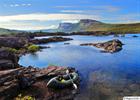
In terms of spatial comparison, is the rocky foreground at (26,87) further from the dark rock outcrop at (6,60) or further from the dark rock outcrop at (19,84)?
the dark rock outcrop at (6,60)

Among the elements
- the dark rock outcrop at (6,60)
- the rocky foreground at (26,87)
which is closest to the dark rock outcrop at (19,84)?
the rocky foreground at (26,87)

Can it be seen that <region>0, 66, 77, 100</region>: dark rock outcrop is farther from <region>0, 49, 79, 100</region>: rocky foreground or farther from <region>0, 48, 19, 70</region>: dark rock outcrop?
<region>0, 48, 19, 70</region>: dark rock outcrop

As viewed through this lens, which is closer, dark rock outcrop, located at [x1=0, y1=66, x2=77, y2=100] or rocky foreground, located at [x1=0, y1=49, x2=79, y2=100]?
dark rock outcrop, located at [x1=0, y1=66, x2=77, y2=100]

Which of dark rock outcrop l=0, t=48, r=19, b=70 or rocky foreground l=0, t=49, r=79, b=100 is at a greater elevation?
dark rock outcrop l=0, t=48, r=19, b=70

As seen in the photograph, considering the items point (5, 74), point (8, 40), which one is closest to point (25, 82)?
point (5, 74)

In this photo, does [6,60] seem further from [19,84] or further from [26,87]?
[19,84]

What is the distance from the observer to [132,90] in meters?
47.8

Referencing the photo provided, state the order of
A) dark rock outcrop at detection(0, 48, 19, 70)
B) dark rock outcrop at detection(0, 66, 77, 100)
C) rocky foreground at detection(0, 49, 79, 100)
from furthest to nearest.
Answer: dark rock outcrop at detection(0, 48, 19, 70) < rocky foreground at detection(0, 49, 79, 100) < dark rock outcrop at detection(0, 66, 77, 100)

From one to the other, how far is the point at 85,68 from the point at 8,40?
58.7m

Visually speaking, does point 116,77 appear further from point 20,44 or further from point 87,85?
point 20,44

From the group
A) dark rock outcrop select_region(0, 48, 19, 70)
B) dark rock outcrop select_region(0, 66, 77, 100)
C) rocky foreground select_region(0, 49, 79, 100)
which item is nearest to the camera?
dark rock outcrop select_region(0, 66, 77, 100)

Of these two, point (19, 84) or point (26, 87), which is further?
point (26, 87)

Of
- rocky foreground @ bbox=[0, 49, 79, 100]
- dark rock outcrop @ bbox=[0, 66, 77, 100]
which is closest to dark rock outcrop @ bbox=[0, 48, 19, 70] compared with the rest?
rocky foreground @ bbox=[0, 49, 79, 100]

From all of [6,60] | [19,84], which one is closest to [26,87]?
[19,84]
